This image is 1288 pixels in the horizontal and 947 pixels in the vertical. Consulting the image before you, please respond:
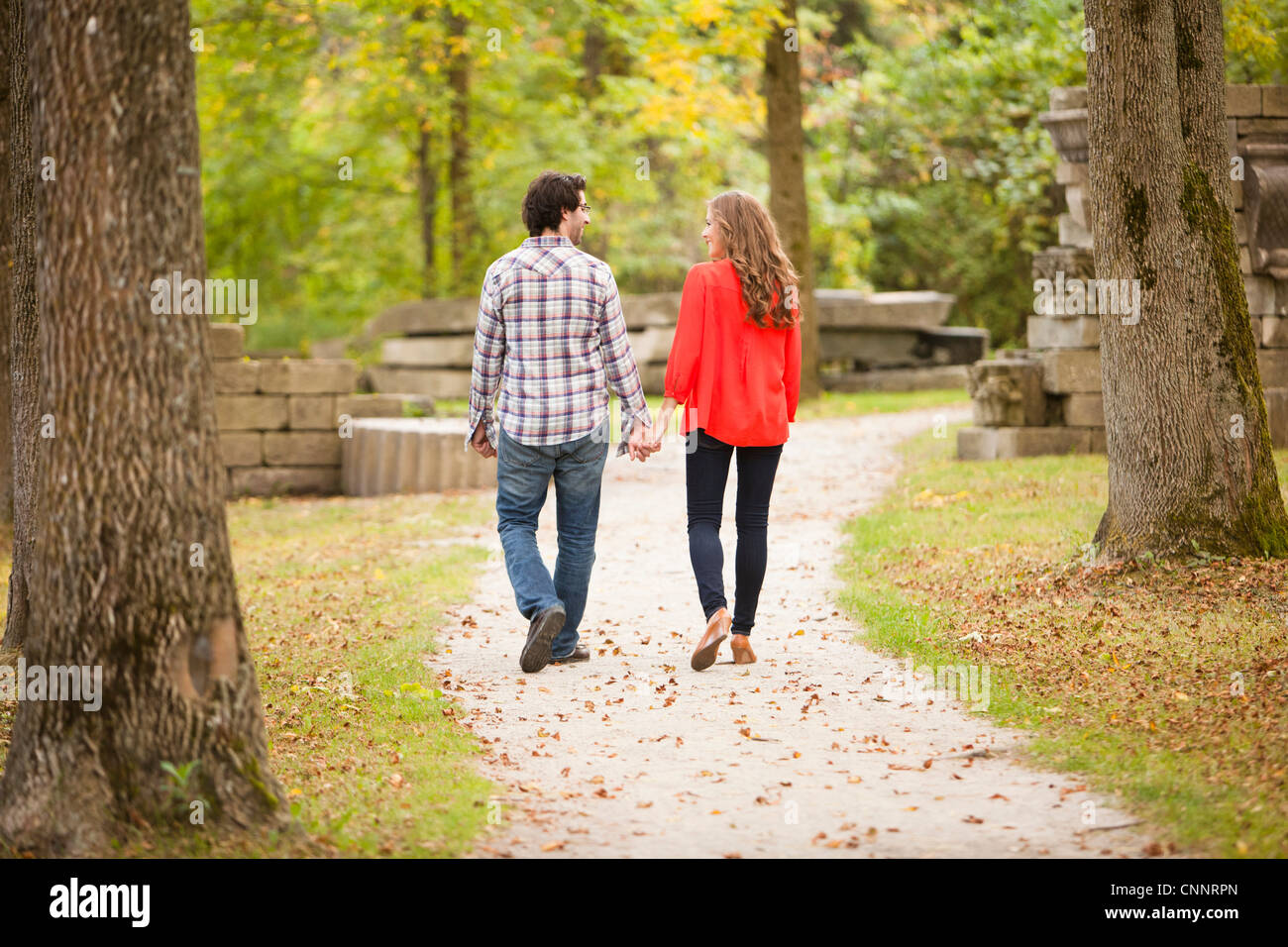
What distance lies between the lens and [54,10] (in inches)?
144

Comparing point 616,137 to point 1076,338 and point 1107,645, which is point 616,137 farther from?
point 1107,645

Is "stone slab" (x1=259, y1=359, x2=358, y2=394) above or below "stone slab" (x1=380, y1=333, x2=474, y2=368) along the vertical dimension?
below

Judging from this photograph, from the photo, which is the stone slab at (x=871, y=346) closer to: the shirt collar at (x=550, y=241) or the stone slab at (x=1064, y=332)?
the stone slab at (x=1064, y=332)

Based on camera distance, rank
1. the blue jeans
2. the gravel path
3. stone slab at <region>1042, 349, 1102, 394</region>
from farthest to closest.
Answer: stone slab at <region>1042, 349, 1102, 394</region> → the blue jeans → the gravel path

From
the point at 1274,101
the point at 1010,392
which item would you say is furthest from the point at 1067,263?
the point at 1274,101

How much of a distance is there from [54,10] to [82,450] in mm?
1185

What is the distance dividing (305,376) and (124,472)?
440 inches

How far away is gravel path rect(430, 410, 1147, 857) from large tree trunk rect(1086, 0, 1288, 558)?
1.88 m

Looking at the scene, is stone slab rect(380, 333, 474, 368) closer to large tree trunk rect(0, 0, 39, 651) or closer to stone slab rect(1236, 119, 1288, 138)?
stone slab rect(1236, 119, 1288, 138)

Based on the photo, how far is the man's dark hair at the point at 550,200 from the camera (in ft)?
19.0

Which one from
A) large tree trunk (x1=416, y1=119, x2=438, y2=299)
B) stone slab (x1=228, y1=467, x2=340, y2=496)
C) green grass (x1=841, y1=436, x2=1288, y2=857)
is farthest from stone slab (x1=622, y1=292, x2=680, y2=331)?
green grass (x1=841, y1=436, x2=1288, y2=857)

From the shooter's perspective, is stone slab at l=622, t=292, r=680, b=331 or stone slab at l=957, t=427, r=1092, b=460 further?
stone slab at l=622, t=292, r=680, b=331

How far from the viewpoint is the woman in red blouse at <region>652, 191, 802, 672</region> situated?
19.0ft
